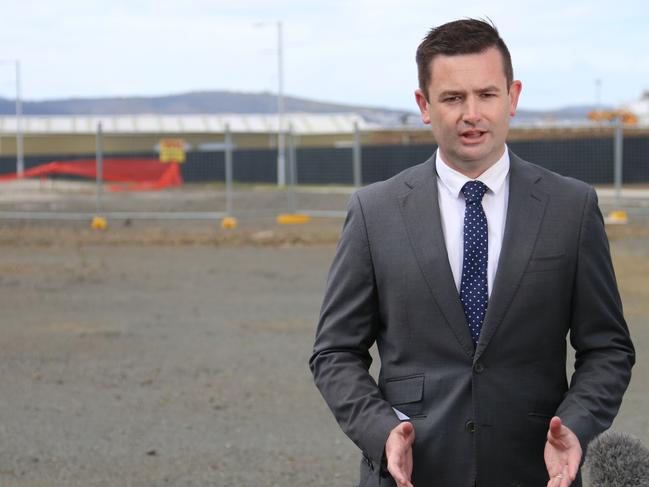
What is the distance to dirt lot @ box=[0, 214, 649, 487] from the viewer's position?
21.1 ft

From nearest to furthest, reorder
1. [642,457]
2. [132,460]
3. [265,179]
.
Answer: [642,457] < [132,460] < [265,179]

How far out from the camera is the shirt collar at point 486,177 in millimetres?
2611

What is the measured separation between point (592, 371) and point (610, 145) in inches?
875

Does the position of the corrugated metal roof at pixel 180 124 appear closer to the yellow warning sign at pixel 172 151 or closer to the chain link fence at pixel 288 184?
the chain link fence at pixel 288 184

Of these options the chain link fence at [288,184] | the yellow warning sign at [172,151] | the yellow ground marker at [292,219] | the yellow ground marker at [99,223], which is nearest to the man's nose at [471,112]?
the chain link fence at [288,184]

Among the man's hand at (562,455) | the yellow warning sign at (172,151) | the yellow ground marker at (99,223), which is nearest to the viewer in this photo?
the man's hand at (562,455)

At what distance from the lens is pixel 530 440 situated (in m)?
2.57

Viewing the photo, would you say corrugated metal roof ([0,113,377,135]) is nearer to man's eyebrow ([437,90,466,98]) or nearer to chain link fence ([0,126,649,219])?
chain link fence ([0,126,649,219])

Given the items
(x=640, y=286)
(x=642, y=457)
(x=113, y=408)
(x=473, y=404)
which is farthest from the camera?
(x=640, y=286)

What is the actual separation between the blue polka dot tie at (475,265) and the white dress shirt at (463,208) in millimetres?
14

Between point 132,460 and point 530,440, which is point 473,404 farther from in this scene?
point 132,460

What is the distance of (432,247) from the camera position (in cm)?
257

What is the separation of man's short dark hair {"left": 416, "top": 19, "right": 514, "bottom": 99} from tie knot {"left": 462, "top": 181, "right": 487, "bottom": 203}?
0.80 ft

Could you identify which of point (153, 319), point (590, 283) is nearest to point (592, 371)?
point (590, 283)
